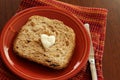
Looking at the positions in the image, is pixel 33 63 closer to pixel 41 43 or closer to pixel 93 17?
pixel 41 43

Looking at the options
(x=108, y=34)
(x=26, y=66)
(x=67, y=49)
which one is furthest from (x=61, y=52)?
(x=108, y=34)

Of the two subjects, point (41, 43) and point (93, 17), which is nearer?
point (41, 43)

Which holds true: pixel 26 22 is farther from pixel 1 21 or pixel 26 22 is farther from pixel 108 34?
pixel 108 34

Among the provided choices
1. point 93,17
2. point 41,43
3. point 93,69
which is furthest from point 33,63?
point 93,17

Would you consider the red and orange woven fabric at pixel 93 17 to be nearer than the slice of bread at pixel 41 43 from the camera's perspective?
No

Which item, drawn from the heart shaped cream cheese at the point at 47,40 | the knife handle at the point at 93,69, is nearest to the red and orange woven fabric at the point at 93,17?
the knife handle at the point at 93,69

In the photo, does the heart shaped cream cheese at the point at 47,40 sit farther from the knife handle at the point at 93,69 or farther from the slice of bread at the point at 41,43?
the knife handle at the point at 93,69

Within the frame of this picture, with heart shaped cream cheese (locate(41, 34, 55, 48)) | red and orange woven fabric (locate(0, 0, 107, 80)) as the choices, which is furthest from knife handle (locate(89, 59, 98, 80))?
heart shaped cream cheese (locate(41, 34, 55, 48))
